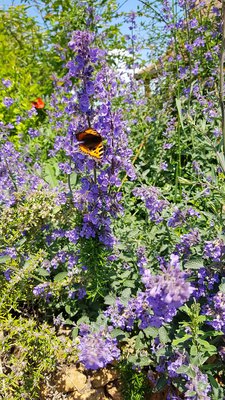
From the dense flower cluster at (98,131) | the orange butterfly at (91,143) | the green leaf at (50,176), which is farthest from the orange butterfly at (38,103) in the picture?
the orange butterfly at (91,143)

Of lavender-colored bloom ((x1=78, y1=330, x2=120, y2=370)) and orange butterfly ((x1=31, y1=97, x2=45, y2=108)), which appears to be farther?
orange butterfly ((x1=31, y1=97, x2=45, y2=108))

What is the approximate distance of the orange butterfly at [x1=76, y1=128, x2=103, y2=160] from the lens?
5.64ft

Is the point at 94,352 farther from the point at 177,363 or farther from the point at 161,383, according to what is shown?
the point at 161,383

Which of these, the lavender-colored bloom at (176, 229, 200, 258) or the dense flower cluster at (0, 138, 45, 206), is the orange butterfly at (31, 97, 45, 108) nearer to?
the dense flower cluster at (0, 138, 45, 206)

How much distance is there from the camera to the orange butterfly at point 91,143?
172 cm

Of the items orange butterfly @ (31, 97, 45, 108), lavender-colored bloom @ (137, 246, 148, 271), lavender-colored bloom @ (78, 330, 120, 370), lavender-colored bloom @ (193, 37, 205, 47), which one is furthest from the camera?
orange butterfly @ (31, 97, 45, 108)

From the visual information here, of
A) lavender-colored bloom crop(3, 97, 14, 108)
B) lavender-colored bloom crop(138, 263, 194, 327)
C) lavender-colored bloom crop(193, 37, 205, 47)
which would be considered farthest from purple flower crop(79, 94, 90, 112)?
lavender-colored bloom crop(193, 37, 205, 47)

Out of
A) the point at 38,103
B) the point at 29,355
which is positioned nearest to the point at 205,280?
the point at 29,355

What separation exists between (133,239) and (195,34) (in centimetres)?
265

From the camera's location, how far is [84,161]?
6.31ft

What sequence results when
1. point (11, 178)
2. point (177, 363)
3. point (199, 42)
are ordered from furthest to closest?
1. point (199, 42)
2. point (11, 178)
3. point (177, 363)

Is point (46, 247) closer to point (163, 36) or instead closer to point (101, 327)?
point (101, 327)

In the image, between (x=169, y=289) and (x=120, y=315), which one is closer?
(x=169, y=289)

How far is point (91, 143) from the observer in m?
1.74
